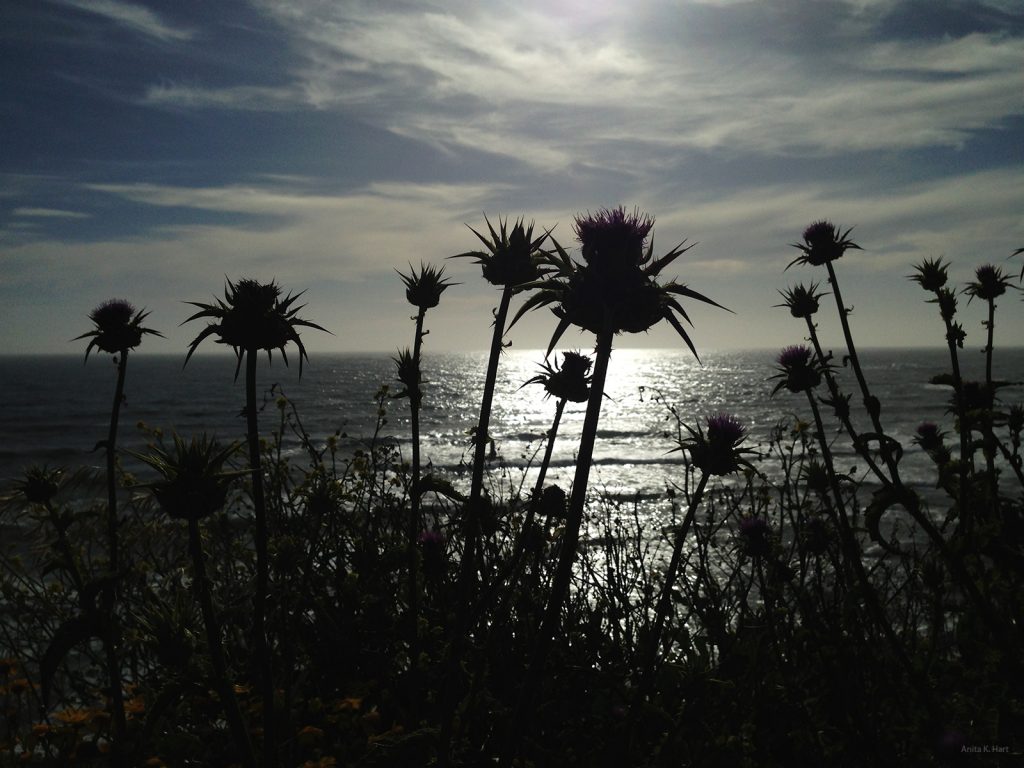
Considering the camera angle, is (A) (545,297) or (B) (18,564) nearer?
(A) (545,297)

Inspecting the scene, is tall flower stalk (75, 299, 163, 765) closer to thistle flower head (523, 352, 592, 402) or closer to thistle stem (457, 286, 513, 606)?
thistle stem (457, 286, 513, 606)

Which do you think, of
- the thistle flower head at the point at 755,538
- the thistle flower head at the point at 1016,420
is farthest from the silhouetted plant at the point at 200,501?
the thistle flower head at the point at 1016,420

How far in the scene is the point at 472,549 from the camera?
2.96 m

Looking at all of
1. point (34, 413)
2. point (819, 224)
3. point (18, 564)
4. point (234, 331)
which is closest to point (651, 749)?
point (234, 331)

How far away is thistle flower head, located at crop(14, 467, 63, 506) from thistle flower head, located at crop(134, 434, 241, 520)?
187 cm

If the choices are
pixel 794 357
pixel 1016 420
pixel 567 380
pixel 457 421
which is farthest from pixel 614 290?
pixel 457 421

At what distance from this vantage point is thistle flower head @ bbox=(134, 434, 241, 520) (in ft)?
7.84

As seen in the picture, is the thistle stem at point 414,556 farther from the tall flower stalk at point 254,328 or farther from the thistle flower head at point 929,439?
the thistle flower head at point 929,439

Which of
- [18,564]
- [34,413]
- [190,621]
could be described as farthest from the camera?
[34,413]

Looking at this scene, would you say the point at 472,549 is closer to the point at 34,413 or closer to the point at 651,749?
the point at 651,749

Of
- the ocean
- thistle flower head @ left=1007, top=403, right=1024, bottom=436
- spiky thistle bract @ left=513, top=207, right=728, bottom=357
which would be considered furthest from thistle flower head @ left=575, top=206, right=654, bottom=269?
the ocean

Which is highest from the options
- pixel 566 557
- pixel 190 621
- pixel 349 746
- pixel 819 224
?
pixel 819 224

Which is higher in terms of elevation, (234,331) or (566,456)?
(234,331)

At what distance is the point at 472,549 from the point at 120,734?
2058 millimetres
